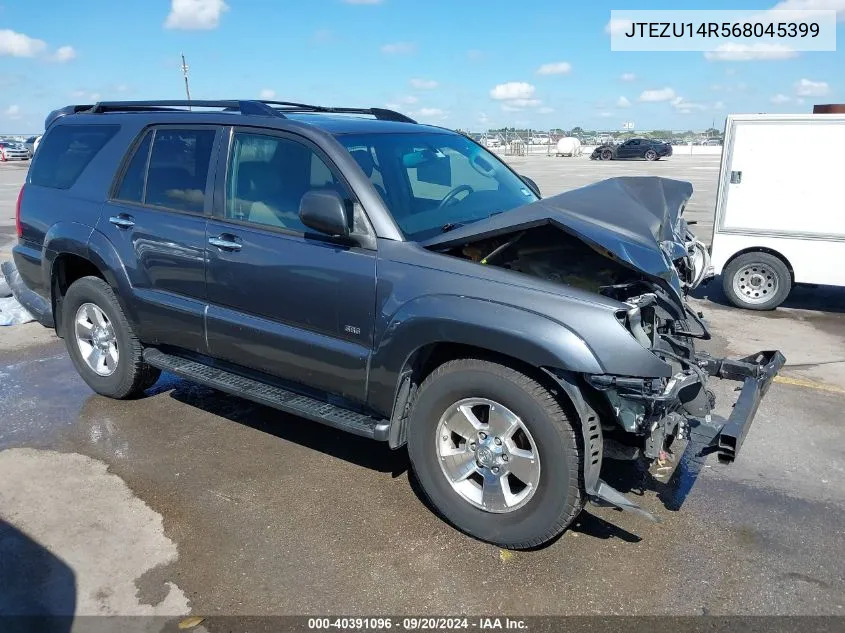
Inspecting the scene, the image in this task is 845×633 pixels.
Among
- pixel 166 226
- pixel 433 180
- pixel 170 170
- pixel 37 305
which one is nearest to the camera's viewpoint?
pixel 433 180

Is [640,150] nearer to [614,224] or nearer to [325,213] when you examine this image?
[614,224]

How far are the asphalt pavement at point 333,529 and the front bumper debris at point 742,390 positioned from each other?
579 millimetres

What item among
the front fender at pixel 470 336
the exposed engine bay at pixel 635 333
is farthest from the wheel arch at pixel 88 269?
the exposed engine bay at pixel 635 333

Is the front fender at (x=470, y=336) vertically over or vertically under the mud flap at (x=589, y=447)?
over

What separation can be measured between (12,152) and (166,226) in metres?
45.3

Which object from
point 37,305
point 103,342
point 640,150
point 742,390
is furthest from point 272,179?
point 640,150

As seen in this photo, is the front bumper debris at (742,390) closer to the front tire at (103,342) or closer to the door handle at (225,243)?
the door handle at (225,243)

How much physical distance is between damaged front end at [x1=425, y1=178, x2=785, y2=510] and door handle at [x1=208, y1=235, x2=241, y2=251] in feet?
3.98

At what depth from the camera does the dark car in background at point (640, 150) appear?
43625 mm

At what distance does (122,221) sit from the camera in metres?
4.61

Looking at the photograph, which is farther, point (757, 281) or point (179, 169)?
point (757, 281)

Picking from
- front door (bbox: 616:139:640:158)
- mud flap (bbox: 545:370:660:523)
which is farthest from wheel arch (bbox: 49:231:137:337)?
front door (bbox: 616:139:640:158)

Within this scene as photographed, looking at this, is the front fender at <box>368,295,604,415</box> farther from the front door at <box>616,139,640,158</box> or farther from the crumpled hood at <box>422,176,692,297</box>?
the front door at <box>616,139,640,158</box>

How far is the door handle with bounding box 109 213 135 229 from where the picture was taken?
15.0 ft
